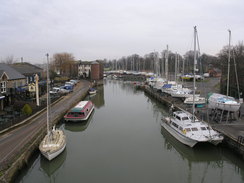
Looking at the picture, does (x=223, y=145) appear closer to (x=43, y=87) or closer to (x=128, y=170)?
(x=128, y=170)

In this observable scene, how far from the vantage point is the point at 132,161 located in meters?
17.6

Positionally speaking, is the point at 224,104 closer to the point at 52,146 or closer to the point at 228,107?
the point at 228,107

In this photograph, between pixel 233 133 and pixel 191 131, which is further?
pixel 191 131

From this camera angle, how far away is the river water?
1543 centimetres

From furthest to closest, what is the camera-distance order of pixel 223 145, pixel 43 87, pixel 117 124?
pixel 43 87, pixel 117 124, pixel 223 145

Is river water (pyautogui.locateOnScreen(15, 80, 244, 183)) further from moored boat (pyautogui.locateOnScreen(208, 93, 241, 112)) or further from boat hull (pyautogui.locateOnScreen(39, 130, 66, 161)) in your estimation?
moored boat (pyautogui.locateOnScreen(208, 93, 241, 112))

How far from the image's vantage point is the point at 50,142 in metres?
18.1

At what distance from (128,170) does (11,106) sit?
74.8 ft

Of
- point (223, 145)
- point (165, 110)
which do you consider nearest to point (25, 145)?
point (223, 145)

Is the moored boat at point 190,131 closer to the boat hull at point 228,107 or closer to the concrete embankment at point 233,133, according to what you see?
the concrete embankment at point 233,133

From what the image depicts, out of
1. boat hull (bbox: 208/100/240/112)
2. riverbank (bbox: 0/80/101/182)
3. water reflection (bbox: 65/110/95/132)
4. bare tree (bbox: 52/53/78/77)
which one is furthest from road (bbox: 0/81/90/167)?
bare tree (bbox: 52/53/78/77)

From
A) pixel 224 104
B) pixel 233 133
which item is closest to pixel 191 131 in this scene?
pixel 233 133

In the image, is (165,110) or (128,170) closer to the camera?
(128,170)

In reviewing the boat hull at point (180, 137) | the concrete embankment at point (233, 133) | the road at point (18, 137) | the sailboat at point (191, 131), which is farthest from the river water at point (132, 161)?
the road at point (18, 137)
